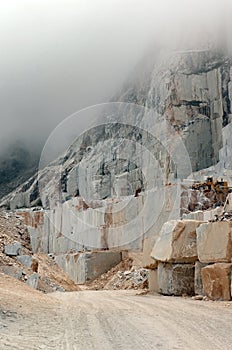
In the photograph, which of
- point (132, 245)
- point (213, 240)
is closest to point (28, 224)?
point (132, 245)

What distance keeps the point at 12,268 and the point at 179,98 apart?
40.6 m

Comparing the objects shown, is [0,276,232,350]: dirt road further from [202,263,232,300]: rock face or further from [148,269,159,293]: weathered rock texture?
[148,269,159,293]: weathered rock texture

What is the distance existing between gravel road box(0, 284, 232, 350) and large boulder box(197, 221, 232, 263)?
1.73 meters

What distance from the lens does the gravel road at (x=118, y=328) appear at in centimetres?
608

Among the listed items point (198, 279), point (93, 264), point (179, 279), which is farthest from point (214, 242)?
point (93, 264)

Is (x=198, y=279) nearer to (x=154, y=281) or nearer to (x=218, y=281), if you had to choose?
(x=218, y=281)

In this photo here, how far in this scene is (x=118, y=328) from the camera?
7.56 meters

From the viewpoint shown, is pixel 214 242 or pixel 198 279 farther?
pixel 198 279

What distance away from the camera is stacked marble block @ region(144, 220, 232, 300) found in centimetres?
1207

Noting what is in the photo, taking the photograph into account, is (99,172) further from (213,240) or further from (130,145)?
(213,240)

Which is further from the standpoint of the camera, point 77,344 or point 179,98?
point 179,98

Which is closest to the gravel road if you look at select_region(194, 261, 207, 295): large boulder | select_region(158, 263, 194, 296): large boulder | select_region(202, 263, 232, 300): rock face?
select_region(202, 263, 232, 300): rock face

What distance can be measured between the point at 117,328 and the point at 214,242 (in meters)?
5.61

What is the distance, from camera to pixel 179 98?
54875 mm
